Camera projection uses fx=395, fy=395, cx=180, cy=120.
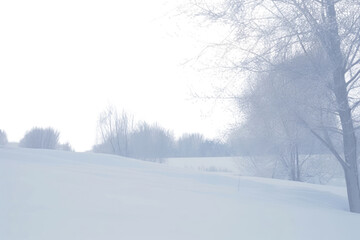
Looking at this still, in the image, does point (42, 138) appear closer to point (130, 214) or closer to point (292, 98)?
point (292, 98)

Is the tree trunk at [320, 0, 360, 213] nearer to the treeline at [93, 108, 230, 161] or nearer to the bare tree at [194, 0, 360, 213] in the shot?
the bare tree at [194, 0, 360, 213]

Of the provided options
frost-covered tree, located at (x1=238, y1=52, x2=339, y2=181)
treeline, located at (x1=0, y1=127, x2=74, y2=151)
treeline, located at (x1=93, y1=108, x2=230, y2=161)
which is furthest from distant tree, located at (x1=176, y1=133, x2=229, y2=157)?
frost-covered tree, located at (x1=238, y1=52, x2=339, y2=181)

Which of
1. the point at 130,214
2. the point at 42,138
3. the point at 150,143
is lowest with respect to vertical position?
the point at 130,214

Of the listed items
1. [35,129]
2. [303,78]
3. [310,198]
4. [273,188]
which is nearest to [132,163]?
[273,188]

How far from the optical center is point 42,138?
2184 cm

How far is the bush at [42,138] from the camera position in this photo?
21547 mm

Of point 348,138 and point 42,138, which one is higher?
point 42,138

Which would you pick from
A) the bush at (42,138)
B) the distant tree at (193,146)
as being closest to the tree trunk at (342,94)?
the bush at (42,138)

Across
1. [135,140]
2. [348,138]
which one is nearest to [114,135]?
[135,140]

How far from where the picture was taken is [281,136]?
8.76 metres

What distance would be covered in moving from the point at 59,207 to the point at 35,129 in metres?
19.4

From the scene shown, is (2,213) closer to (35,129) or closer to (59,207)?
(59,207)

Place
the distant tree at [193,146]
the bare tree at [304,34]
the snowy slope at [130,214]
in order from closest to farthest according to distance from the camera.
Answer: the snowy slope at [130,214] < the bare tree at [304,34] < the distant tree at [193,146]

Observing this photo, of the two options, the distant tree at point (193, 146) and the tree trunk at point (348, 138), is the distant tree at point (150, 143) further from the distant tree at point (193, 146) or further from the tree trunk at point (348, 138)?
the tree trunk at point (348, 138)
